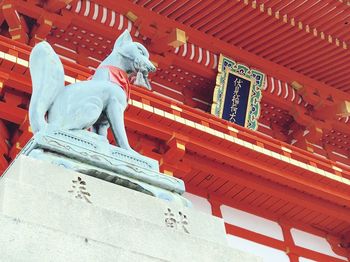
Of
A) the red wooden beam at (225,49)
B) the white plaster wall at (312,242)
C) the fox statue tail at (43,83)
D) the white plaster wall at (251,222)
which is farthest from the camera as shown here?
the red wooden beam at (225,49)

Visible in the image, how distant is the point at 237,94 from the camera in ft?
36.4

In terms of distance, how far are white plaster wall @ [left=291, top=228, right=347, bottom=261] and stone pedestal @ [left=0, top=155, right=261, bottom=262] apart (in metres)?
5.94

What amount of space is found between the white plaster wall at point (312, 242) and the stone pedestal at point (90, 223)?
594 cm

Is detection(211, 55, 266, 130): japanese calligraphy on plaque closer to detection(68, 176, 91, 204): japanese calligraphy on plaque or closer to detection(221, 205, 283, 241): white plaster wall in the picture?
detection(221, 205, 283, 241): white plaster wall

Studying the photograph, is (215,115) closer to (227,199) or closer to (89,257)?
(227,199)

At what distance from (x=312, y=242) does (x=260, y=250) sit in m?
1.01

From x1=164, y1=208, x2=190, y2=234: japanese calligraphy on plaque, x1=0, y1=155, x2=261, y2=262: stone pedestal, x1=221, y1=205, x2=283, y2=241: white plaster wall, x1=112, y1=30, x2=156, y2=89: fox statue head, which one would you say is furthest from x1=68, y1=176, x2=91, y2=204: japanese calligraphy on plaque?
x1=221, y1=205, x2=283, y2=241: white plaster wall

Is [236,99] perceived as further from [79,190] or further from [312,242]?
[79,190]

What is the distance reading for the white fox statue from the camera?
190 inches

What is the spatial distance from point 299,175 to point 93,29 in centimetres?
314

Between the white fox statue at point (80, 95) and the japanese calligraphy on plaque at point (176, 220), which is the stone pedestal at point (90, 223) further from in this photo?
the white fox statue at point (80, 95)

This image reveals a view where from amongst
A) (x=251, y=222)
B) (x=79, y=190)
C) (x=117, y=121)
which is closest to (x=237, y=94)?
(x=251, y=222)

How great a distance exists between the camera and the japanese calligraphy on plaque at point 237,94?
430 inches

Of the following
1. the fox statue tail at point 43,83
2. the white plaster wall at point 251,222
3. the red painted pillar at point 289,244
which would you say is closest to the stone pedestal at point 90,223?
the fox statue tail at point 43,83
